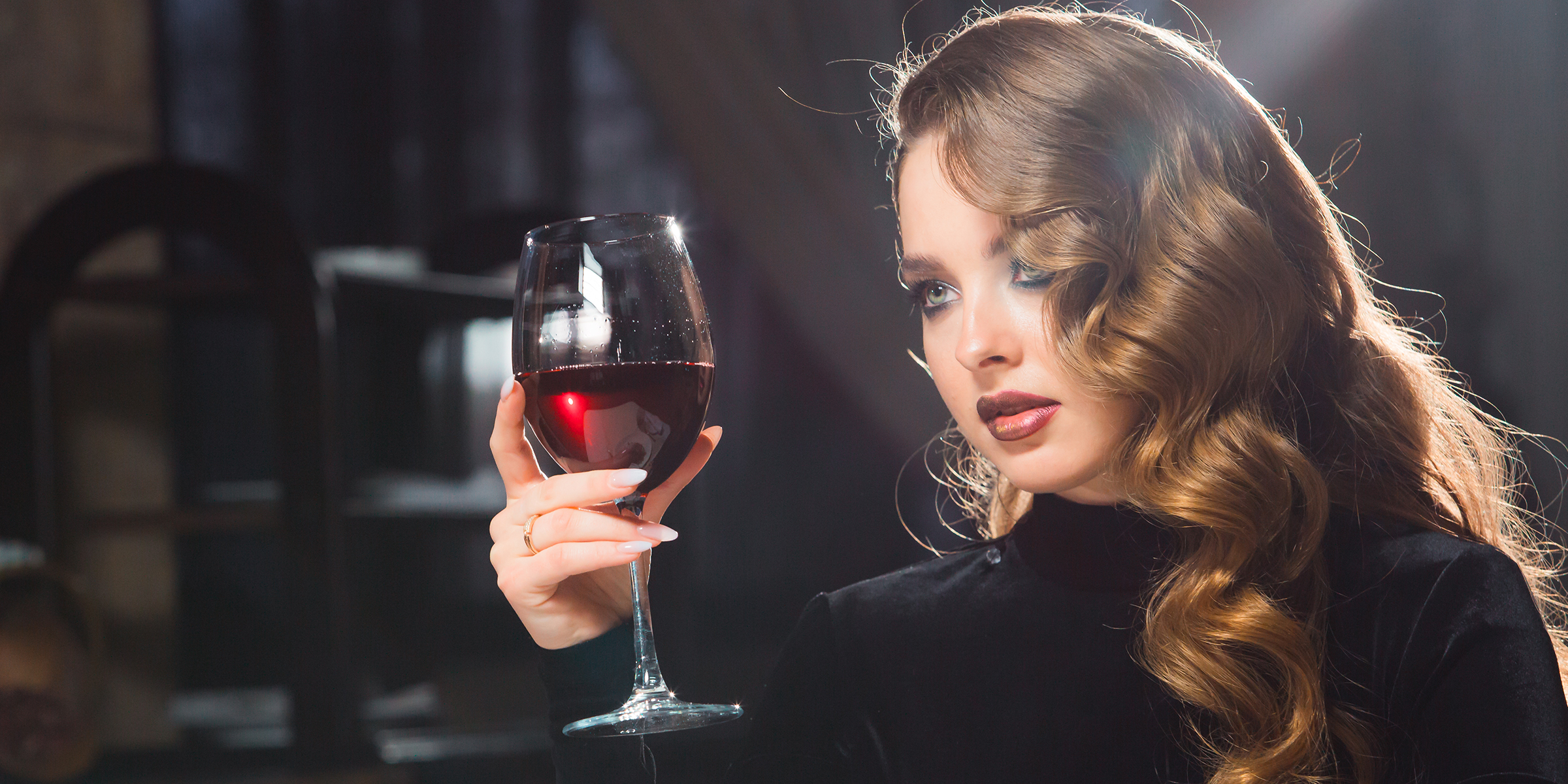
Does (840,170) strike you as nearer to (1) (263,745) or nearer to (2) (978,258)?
(2) (978,258)

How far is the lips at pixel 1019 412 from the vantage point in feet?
2.36

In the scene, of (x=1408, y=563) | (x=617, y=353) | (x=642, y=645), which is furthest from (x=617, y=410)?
(x=1408, y=563)

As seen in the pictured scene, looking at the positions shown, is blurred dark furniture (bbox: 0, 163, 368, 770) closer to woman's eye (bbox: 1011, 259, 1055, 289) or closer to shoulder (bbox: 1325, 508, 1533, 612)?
woman's eye (bbox: 1011, 259, 1055, 289)

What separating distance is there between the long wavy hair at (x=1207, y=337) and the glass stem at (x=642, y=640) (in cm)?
29

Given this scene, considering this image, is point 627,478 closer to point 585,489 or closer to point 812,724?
point 585,489

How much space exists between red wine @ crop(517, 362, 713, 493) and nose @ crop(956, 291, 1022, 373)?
0.55 feet

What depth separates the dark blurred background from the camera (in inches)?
60.3

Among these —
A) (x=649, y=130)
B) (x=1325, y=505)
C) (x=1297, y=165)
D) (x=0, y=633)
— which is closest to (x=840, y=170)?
(x=649, y=130)

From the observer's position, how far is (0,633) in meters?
1.66

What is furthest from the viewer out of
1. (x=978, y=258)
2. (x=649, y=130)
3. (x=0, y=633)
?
(x=649, y=130)

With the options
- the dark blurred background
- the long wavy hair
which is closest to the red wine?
the long wavy hair

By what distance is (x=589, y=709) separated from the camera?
702mm

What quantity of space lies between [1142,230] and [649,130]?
4.53 ft

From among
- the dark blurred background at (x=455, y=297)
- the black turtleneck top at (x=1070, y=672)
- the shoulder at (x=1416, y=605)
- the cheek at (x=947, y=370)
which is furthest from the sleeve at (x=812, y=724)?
A: the dark blurred background at (x=455, y=297)
